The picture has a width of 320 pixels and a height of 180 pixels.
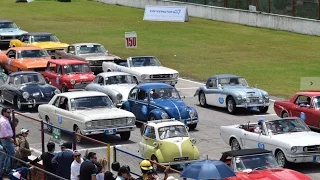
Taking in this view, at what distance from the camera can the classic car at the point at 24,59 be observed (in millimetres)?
36556

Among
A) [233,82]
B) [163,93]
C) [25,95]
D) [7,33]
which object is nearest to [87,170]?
[163,93]

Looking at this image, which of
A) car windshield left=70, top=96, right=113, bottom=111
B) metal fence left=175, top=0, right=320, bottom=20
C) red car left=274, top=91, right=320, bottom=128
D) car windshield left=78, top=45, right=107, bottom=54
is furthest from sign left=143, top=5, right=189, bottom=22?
car windshield left=70, top=96, right=113, bottom=111

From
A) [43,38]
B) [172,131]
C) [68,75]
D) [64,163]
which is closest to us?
[64,163]

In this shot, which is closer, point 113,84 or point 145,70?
point 113,84

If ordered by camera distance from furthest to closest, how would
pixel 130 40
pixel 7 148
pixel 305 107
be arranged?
pixel 130 40 → pixel 305 107 → pixel 7 148

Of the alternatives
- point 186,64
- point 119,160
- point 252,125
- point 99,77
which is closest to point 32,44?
point 186,64

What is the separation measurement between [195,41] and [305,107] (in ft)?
87.0

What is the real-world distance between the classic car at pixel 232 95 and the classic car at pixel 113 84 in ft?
9.40

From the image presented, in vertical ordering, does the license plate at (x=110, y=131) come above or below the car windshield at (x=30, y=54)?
below

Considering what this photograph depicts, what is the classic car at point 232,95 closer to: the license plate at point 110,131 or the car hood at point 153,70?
the car hood at point 153,70

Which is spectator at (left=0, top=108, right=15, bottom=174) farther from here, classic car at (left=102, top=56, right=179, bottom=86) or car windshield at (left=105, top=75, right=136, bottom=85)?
classic car at (left=102, top=56, right=179, bottom=86)

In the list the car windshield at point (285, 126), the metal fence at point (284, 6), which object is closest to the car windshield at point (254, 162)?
the car windshield at point (285, 126)

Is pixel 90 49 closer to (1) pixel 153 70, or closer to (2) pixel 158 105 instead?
(1) pixel 153 70

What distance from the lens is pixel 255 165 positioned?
18.2 metres
